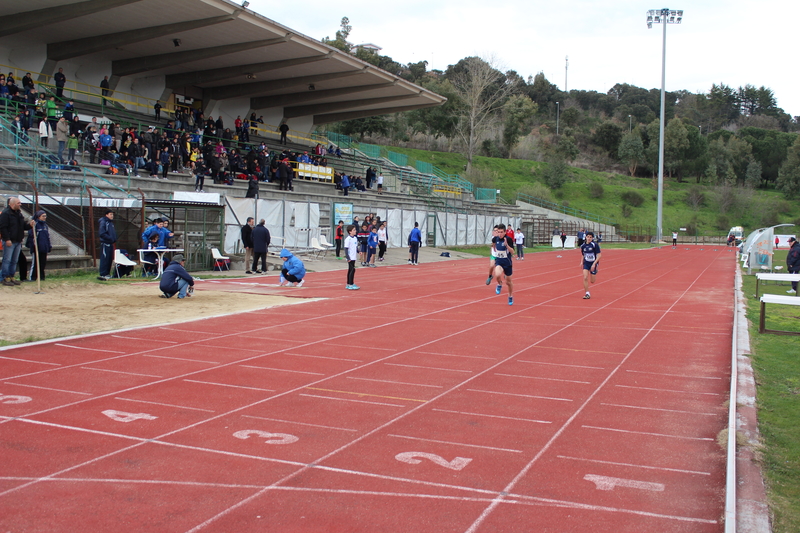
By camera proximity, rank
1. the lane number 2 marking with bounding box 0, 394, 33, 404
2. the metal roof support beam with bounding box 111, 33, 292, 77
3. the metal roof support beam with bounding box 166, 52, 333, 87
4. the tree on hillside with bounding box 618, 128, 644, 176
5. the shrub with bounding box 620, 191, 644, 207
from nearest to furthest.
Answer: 1. the lane number 2 marking with bounding box 0, 394, 33, 404
2. the metal roof support beam with bounding box 111, 33, 292, 77
3. the metal roof support beam with bounding box 166, 52, 333, 87
4. the shrub with bounding box 620, 191, 644, 207
5. the tree on hillside with bounding box 618, 128, 644, 176

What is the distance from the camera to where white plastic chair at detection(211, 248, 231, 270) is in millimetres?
22703

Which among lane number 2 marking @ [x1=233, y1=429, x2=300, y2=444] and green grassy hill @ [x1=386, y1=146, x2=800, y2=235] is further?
green grassy hill @ [x1=386, y1=146, x2=800, y2=235]

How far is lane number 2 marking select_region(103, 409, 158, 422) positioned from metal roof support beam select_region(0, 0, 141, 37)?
2508 centimetres

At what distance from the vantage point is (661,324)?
13352mm

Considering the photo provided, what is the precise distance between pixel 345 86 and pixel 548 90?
8478 centimetres

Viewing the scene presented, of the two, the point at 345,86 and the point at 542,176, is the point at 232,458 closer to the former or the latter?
the point at 345,86

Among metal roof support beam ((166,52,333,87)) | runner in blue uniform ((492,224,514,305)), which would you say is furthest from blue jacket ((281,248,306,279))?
metal roof support beam ((166,52,333,87))

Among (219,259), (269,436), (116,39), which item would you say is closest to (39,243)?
(219,259)

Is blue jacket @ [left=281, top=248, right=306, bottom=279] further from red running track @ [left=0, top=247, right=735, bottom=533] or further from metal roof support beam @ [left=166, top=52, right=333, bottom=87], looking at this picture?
metal roof support beam @ [left=166, top=52, right=333, bottom=87]

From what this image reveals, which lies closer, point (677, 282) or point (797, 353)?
point (797, 353)

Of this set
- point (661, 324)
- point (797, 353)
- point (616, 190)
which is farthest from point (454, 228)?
point (616, 190)

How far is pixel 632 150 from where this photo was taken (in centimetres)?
9450

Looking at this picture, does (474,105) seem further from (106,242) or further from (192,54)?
(106,242)

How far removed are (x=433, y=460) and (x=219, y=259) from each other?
61.8 ft
